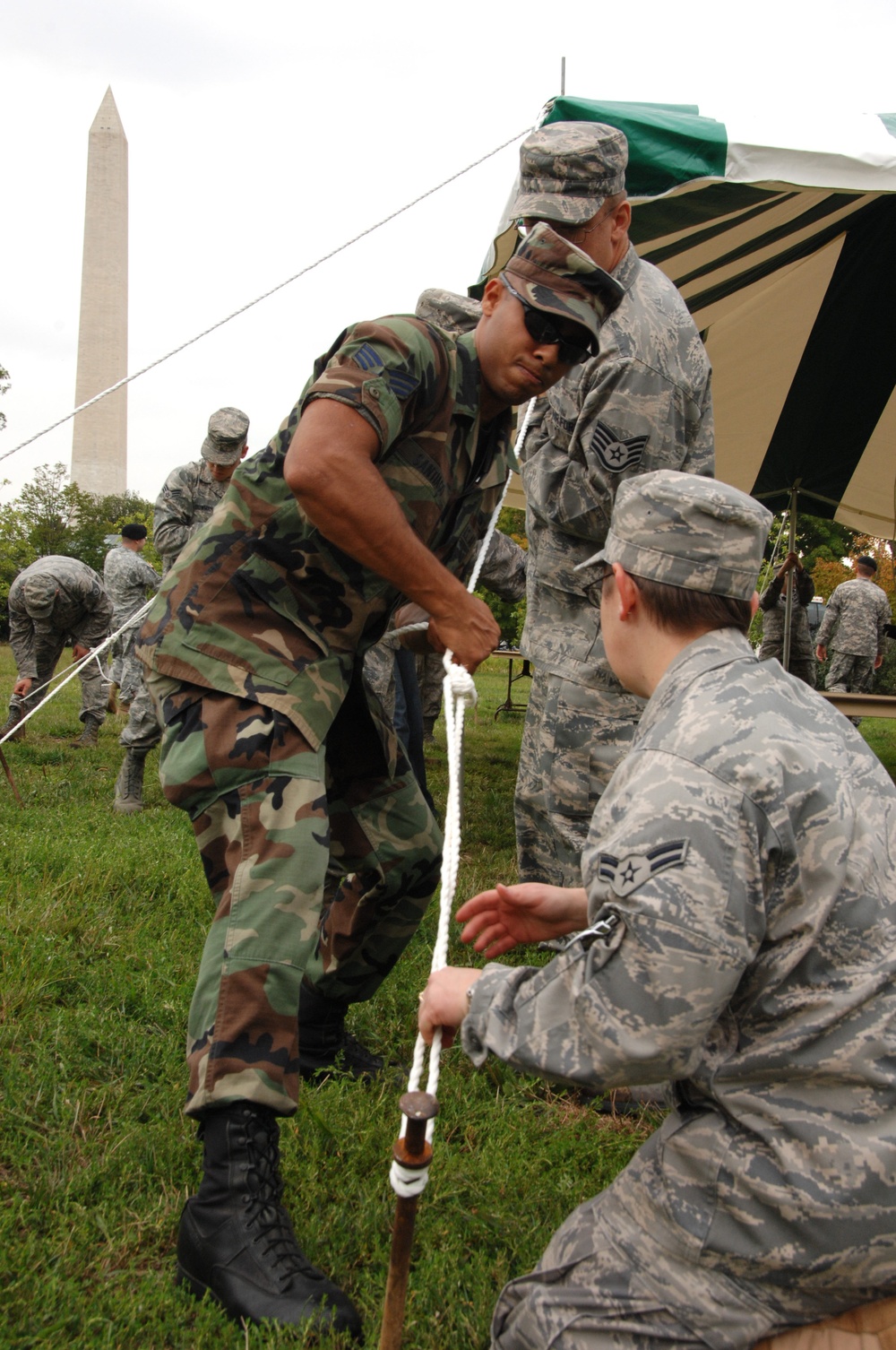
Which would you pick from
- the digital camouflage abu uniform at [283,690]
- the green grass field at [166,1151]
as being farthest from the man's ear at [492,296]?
the green grass field at [166,1151]

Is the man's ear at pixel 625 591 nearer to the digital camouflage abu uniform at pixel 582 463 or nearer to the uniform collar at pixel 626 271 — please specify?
the digital camouflage abu uniform at pixel 582 463

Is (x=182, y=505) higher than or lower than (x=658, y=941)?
lower

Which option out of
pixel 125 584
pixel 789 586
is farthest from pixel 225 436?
pixel 789 586

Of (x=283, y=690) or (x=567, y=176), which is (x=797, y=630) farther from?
(x=283, y=690)

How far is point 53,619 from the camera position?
8.82m

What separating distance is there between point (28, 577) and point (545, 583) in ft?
21.2

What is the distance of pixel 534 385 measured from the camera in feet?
7.68

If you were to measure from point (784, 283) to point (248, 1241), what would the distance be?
6.44 m

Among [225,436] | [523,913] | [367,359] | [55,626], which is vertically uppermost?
[367,359]

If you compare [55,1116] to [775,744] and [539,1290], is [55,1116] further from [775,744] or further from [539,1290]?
[775,744]

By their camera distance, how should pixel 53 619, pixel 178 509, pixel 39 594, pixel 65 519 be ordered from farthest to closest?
pixel 65 519 < pixel 53 619 < pixel 39 594 < pixel 178 509

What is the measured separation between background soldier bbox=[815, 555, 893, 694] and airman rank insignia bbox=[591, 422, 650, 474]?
9245 mm

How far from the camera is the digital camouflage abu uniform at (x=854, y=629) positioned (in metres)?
11.6

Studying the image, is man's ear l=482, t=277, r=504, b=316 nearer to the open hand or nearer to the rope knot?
the rope knot
